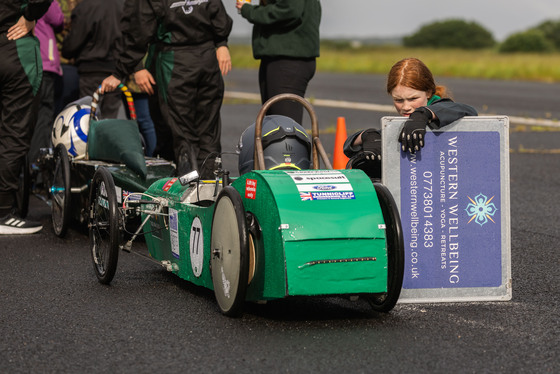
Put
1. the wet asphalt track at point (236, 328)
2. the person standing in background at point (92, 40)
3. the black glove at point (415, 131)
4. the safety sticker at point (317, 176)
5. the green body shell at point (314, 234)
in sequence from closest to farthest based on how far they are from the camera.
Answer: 1. the wet asphalt track at point (236, 328)
2. the green body shell at point (314, 234)
3. the safety sticker at point (317, 176)
4. the black glove at point (415, 131)
5. the person standing in background at point (92, 40)

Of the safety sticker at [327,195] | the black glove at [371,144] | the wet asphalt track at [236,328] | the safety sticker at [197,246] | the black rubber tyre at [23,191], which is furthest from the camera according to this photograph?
the black rubber tyre at [23,191]

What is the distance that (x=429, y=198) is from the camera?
5238 millimetres

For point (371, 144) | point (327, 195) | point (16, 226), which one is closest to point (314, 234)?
point (327, 195)

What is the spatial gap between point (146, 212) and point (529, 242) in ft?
9.65

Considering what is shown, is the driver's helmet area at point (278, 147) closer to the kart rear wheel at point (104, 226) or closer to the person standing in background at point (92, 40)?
the kart rear wheel at point (104, 226)

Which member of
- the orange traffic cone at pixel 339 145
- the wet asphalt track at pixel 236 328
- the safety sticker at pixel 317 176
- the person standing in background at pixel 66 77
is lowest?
the wet asphalt track at pixel 236 328

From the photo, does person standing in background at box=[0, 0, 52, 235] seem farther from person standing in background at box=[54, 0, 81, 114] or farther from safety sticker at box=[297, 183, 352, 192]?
safety sticker at box=[297, 183, 352, 192]

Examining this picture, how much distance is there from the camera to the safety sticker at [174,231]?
18.8 ft

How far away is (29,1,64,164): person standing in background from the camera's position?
31.2 ft

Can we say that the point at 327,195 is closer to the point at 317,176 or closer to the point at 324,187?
the point at 324,187

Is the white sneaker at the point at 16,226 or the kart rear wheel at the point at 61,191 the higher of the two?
the kart rear wheel at the point at 61,191

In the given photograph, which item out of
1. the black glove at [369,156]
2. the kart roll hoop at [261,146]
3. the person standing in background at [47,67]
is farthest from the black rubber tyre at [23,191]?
the black glove at [369,156]

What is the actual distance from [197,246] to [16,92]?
121 inches

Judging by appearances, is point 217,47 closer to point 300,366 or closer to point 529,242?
point 529,242
